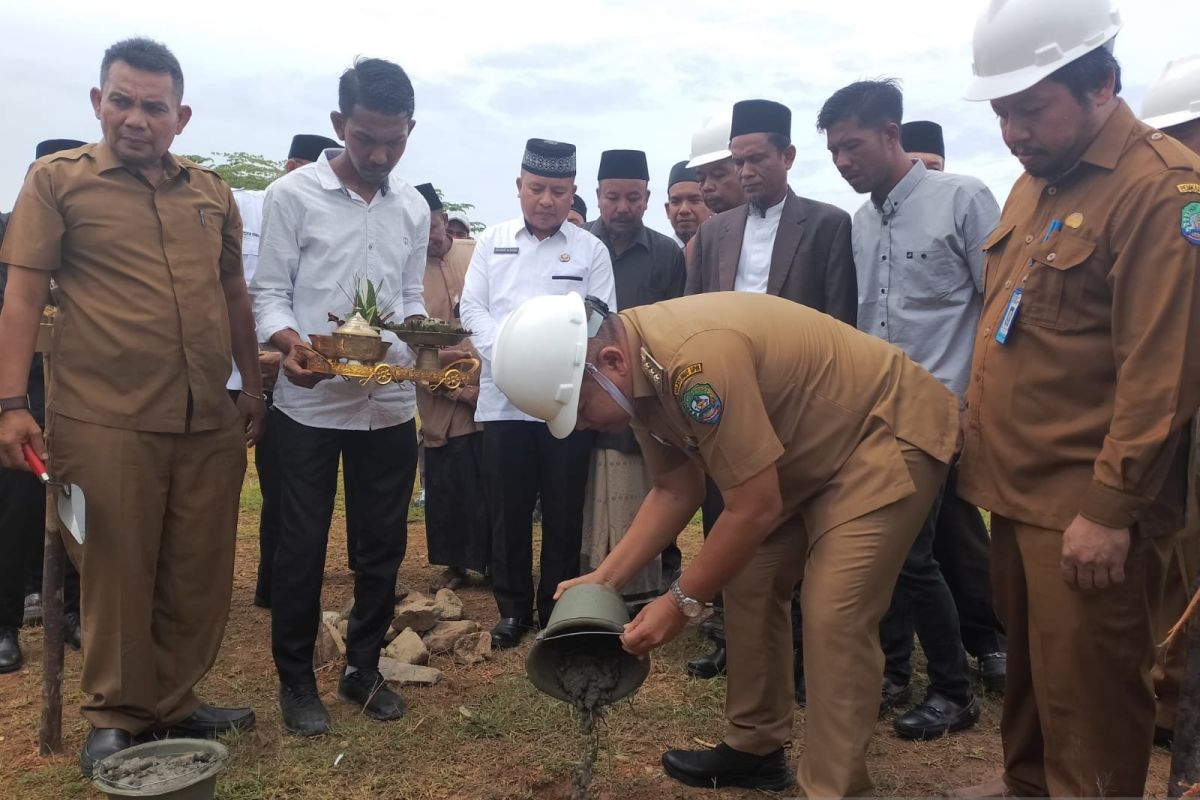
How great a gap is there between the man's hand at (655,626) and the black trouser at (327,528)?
1.49 meters

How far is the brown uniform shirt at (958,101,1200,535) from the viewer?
2359 millimetres

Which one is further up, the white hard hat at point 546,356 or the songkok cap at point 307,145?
the songkok cap at point 307,145

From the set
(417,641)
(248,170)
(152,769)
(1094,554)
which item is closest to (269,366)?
(417,641)

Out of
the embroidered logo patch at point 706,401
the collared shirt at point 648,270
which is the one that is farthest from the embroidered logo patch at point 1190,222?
the collared shirt at point 648,270

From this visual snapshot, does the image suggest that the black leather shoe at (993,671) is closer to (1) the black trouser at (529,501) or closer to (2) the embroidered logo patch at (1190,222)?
(1) the black trouser at (529,501)

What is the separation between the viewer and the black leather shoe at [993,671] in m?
4.15

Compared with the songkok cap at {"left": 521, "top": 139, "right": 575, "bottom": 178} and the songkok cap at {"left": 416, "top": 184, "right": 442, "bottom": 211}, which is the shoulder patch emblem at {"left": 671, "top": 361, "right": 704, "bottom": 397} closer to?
the songkok cap at {"left": 521, "top": 139, "right": 575, "bottom": 178}

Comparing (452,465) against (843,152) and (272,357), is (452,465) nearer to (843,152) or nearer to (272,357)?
(272,357)

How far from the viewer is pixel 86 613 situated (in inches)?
131

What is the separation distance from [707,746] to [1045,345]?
1.93m

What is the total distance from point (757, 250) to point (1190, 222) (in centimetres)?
216

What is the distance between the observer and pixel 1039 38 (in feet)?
8.32

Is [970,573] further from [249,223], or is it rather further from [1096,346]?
[249,223]

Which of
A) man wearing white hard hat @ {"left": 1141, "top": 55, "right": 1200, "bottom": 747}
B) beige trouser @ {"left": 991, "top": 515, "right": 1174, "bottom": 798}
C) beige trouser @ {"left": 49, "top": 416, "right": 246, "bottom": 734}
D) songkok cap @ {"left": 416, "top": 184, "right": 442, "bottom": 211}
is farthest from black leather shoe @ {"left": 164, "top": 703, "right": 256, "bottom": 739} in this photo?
→ songkok cap @ {"left": 416, "top": 184, "right": 442, "bottom": 211}
